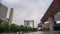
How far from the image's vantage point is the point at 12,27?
1401 inches

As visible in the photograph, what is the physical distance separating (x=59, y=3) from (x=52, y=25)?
1865 centimetres

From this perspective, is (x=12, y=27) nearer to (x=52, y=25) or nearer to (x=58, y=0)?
(x=52, y=25)

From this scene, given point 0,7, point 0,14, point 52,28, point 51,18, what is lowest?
point 52,28

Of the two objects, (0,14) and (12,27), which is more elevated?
(0,14)

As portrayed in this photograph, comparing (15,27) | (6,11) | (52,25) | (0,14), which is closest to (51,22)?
(52,25)

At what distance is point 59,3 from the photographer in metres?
21.5

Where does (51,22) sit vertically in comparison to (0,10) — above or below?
below

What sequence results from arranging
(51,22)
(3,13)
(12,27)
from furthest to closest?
(3,13) → (51,22) → (12,27)

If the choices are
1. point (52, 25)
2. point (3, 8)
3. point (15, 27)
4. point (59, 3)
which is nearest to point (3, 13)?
point (3, 8)

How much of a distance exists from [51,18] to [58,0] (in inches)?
635

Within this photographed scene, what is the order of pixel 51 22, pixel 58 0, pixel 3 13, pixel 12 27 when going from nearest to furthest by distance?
pixel 58 0
pixel 12 27
pixel 51 22
pixel 3 13

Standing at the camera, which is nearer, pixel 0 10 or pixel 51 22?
pixel 51 22

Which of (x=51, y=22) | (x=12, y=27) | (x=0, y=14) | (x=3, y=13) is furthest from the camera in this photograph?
(x=3, y=13)

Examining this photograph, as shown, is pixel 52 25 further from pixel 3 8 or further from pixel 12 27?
pixel 3 8
